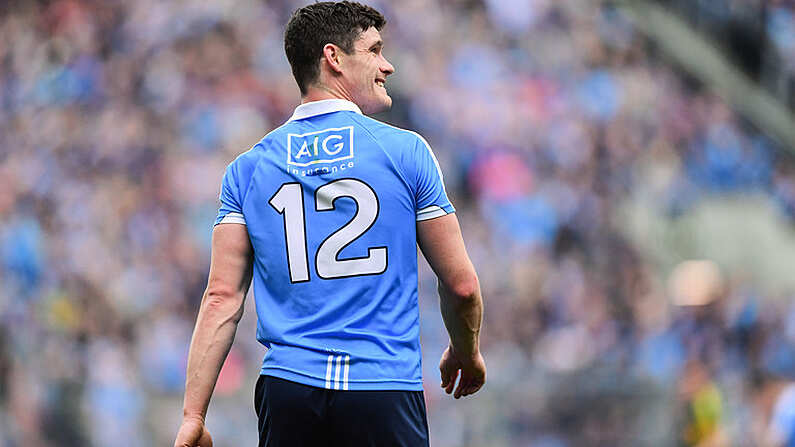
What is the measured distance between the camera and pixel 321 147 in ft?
12.0

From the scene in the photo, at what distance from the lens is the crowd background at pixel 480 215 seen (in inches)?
389

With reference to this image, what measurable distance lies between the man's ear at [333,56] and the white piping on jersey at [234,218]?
1.65 ft

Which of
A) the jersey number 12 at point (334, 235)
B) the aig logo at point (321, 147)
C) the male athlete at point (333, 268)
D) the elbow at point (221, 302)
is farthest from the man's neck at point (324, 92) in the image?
the elbow at point (221, 302)

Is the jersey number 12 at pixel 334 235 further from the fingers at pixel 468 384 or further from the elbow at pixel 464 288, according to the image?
the fingers at pixel 468 384

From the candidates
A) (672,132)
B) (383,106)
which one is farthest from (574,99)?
(383,106)

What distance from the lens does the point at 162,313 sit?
1121 cm

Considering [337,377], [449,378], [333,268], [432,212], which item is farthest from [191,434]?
[432,212]

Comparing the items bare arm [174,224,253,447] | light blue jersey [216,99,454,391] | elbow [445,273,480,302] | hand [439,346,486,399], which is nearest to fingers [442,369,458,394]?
hand [439,346,486,399]

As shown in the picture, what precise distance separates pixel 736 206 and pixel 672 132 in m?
1.13

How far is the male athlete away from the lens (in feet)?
11.6

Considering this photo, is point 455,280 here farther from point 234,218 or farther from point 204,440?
point 204,440

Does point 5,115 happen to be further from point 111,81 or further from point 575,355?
point 575,355

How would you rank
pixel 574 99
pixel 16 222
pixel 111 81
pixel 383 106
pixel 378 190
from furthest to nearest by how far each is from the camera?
pixel 574 99, pixel 111 81, pixel 16 222, pixel 383 106, pixel 378 190

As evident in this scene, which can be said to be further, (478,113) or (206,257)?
(478,113)
